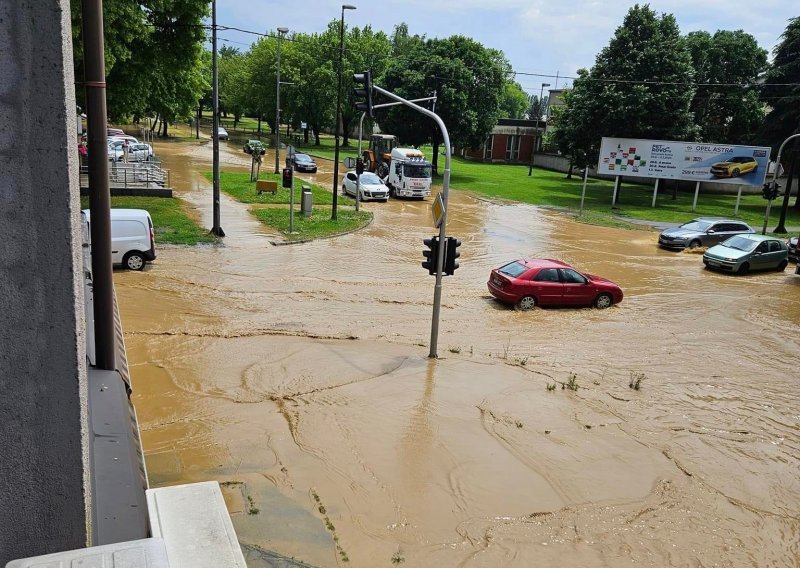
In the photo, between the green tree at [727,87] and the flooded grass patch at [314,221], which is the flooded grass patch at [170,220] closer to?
the flooded grass patch at [314,221]

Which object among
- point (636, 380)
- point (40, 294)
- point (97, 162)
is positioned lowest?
point (636, 380)

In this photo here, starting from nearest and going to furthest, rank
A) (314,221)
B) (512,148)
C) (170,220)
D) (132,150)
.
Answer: (170,220) → (314,221) → (132,150) → (512,148)

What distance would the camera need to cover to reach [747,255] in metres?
24.7

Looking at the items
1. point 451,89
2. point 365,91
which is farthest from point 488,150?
point 365,91

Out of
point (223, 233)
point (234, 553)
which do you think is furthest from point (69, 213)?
point (223, 233)

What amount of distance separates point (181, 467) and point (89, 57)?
16.7ft

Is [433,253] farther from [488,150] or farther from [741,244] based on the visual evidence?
[488,150]

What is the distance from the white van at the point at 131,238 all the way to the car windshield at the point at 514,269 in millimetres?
9542

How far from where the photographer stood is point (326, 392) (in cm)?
1123

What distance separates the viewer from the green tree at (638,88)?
42812 millimetres

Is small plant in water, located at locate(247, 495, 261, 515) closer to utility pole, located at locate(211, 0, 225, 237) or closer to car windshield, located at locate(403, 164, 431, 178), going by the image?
utility pole, located at locate(211, 0, 225, 237)

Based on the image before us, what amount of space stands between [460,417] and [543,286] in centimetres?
797

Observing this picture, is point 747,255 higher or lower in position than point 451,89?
lower

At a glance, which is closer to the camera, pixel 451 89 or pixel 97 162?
pixel 97 162
